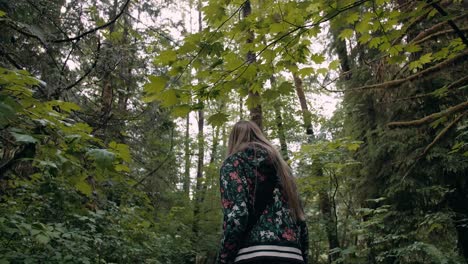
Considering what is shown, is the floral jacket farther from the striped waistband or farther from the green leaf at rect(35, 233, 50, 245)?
the green leaf at rect(35, 233, 50, 245)

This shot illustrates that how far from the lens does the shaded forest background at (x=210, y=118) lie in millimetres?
2467

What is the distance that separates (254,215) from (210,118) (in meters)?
0.84

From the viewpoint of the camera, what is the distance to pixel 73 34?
5957 mm

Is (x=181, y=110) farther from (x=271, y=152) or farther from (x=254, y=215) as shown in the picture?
(x=254, y=215)

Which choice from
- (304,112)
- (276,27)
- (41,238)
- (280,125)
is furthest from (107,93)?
(276,27)

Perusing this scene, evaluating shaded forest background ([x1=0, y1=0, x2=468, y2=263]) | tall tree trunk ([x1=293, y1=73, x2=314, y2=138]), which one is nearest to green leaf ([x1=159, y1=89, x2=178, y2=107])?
shaded forest background ([x1=0, y1=0, x2=468, y2=263])

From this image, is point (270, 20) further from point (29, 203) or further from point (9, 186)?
point (9, 186)

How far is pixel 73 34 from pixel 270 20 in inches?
185

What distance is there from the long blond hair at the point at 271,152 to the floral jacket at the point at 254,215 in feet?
0.18

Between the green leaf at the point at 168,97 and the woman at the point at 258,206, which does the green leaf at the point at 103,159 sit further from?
the woman at the point at 258,206

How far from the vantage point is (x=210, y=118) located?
2.64 metres

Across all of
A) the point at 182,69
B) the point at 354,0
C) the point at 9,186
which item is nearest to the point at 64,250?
the point at 9,186

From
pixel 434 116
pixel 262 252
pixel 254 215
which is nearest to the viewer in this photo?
pixel 262 252

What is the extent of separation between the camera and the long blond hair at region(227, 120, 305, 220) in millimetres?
2430
